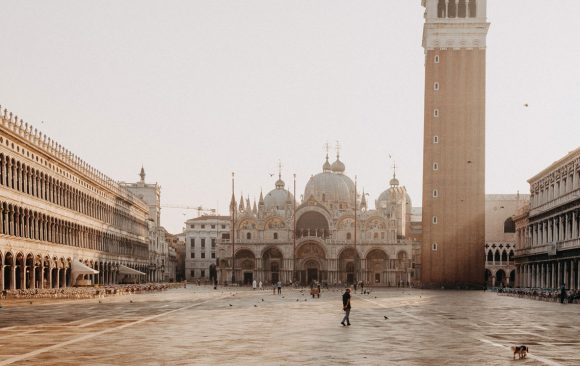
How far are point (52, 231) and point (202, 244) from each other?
98046 millimetres

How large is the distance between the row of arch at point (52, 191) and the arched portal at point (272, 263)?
86.5ft

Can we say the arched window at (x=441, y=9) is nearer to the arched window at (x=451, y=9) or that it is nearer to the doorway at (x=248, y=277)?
the arched window at (x=451, y=9)

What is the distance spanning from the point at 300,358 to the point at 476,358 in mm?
4223

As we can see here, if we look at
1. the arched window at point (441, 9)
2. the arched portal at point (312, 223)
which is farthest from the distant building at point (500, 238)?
the arched window at point (441, 9)

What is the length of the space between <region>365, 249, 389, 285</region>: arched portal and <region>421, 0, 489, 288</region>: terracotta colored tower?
2917 centimetres

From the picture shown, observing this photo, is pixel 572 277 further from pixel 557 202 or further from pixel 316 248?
pixel 316 248

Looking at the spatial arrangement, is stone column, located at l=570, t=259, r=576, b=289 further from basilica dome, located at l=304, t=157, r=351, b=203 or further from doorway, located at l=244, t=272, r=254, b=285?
basilica dome, located at l=304, t=157, r=351, b=203

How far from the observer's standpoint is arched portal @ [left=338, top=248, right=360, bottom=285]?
398ft

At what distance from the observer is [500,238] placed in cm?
12500

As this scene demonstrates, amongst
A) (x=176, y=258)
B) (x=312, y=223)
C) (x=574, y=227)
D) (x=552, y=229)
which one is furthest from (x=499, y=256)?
(x=176, y=258)

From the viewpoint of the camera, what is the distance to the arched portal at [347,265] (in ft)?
398

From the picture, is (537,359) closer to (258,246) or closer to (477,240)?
(477,240)

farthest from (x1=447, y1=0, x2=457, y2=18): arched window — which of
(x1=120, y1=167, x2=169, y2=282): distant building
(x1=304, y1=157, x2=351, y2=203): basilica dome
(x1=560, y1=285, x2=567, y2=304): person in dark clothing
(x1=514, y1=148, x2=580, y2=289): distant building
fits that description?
(x1=120, y1=167, x2=169, y2=282): distant building

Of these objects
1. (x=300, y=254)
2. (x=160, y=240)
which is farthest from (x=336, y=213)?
(x=160, y=240)
